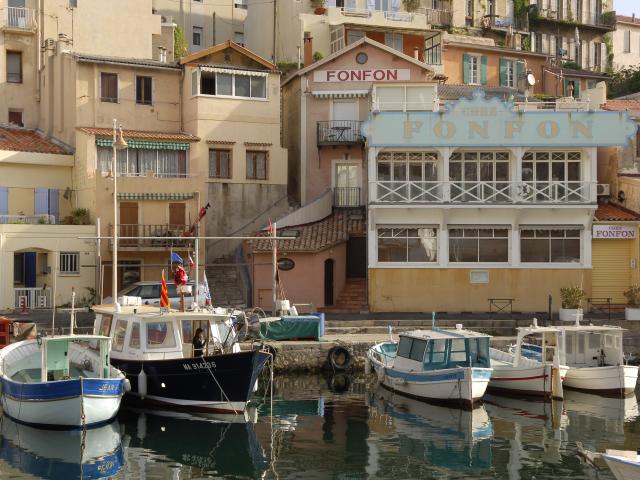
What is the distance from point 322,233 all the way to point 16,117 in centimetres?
1693

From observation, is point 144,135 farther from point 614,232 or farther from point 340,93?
point 614,232

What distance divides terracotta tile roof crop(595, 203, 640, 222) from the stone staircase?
15294 millimetres

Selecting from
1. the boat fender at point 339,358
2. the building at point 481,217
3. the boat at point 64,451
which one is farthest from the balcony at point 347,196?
the boat at point 64,451

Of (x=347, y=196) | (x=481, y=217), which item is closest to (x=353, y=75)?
(x=347, y=196)

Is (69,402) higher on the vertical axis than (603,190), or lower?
lower

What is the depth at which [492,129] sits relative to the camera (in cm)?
4250

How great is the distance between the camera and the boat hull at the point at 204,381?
92.1 feet

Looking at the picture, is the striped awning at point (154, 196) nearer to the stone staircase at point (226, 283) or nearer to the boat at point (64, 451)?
the stone staircase at point (226, 283)

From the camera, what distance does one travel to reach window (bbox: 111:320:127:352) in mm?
30328

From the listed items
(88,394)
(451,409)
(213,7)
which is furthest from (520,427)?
(213,7)

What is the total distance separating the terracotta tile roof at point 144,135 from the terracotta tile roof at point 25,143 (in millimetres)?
1981

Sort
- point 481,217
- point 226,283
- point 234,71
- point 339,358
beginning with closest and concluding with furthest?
point 339,358 < point 481,217 < point 226,283 < point 234,71

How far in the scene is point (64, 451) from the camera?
24.8 meters

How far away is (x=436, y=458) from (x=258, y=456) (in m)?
4.19
